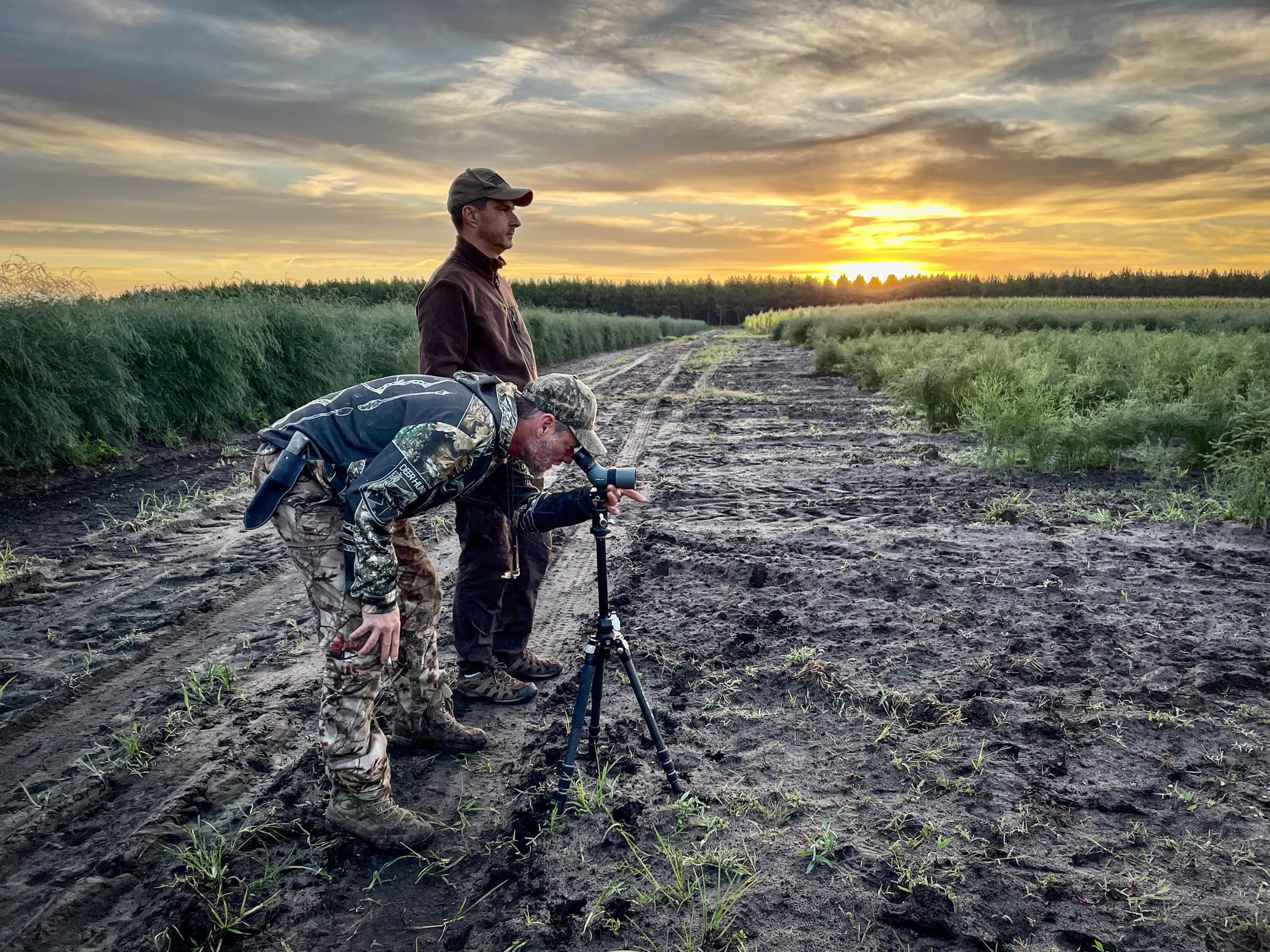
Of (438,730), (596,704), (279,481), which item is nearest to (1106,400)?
(596,704)

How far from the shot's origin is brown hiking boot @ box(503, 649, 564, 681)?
3.87 metres

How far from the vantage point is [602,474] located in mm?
2633

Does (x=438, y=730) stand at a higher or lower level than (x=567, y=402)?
lower

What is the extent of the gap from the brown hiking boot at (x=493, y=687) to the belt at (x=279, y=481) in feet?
5.30

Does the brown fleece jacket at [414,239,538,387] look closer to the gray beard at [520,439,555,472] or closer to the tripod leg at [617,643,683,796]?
the gray beard at [520,439,555,472]

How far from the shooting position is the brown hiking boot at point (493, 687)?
12.1 ft

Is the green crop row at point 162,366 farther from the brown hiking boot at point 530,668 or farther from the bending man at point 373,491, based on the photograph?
the bending man at point 373,491

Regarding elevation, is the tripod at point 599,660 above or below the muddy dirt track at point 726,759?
above

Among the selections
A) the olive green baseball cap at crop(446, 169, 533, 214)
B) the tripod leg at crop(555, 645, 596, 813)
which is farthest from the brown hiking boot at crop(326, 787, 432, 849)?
the olive green baseball cap at crop(446, 169, 533, 214)

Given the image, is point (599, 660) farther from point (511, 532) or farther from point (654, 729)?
point (511, 532)

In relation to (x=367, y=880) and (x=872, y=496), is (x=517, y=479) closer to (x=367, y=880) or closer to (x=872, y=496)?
(x=367, y=880)

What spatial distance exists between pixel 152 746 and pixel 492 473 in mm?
1894

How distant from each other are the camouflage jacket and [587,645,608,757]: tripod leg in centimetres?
58

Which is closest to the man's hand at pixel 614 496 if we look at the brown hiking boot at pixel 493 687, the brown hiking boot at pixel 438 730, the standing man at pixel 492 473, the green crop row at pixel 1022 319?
the standing man at pixel 492 473
